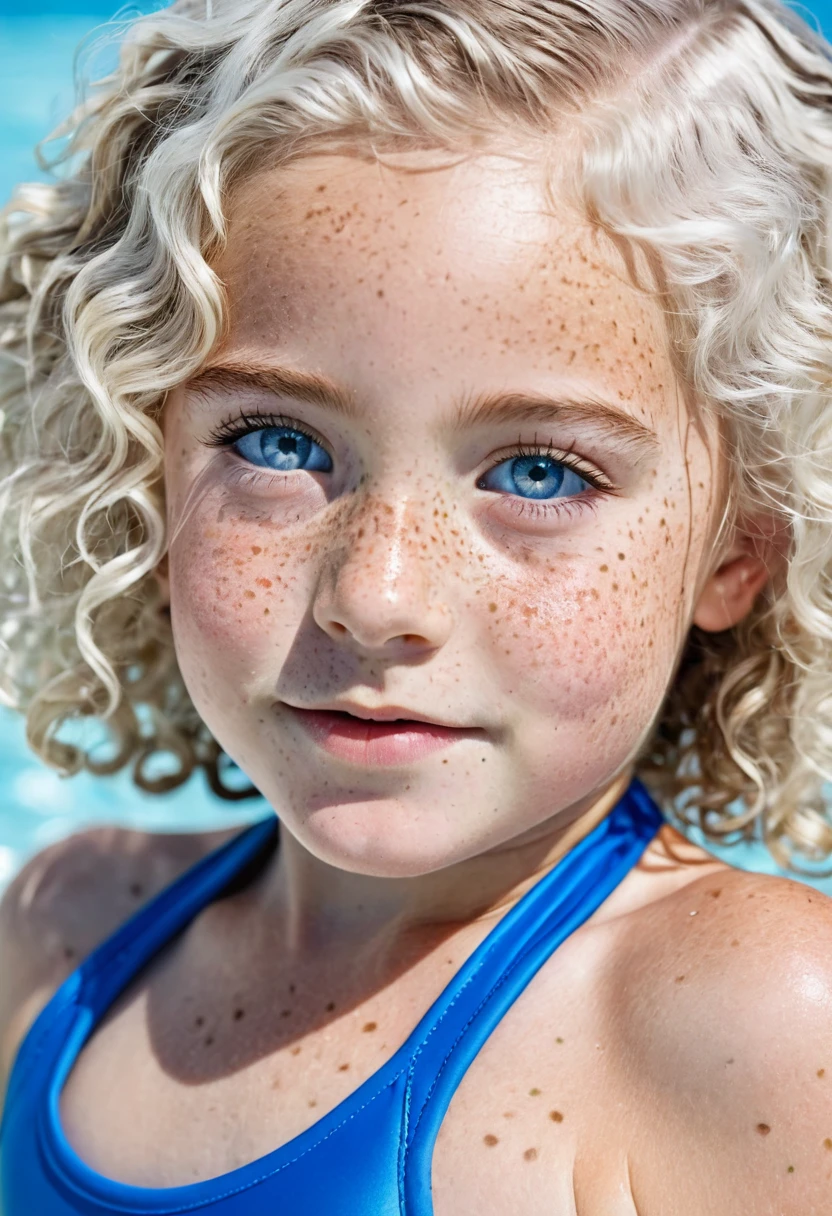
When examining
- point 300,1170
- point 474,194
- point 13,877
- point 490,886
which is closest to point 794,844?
point 490,886

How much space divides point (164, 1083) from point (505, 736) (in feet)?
2.07

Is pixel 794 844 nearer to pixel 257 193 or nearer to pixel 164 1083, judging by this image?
pixel 164 1083

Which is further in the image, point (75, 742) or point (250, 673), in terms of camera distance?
point (75, 742)

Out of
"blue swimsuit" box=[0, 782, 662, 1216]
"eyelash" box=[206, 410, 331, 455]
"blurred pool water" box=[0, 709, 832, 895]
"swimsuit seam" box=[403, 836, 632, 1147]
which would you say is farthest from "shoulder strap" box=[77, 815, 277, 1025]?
"blurred pool water" box=[0, 709, 832, 895]

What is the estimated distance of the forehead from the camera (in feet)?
4.39

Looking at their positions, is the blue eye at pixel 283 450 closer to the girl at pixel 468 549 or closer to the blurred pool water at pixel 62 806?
the girl at pixel 468 549

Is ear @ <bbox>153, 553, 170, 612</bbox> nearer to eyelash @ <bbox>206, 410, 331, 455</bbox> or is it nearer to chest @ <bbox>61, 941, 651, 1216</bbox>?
eyelash @ <bbox>206, 410, 331, 455</bbox>

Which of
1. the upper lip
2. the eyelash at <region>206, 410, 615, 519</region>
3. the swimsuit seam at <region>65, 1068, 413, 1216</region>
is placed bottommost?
the swimsuit seam at <region>65, 1068, 413, 1216</region>

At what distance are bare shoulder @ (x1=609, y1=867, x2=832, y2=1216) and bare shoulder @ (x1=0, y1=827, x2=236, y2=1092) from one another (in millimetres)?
850

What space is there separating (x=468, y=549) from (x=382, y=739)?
0.21 m

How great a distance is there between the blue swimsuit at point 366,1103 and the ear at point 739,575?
0.26 meters

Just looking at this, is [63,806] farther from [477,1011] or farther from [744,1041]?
[744,1041]

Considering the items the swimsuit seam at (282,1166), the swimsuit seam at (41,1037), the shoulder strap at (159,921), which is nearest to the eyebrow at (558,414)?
the swimsuit seam at (282,1166)

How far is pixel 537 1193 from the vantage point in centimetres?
139
